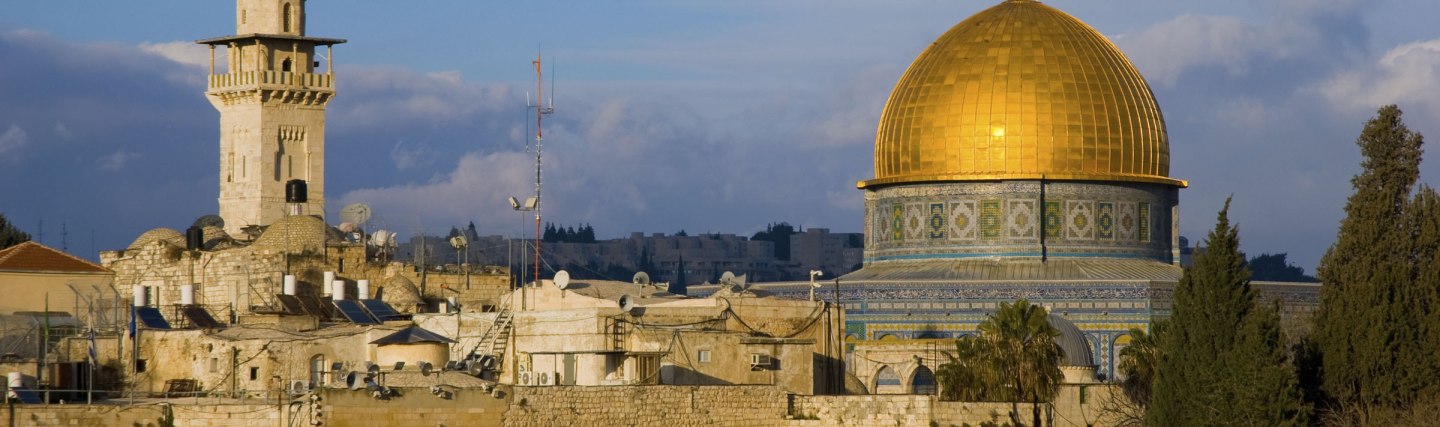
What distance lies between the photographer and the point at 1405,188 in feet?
115

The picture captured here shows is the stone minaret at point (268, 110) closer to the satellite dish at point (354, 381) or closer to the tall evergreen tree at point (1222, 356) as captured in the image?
the satellite dish at point (354, 381)

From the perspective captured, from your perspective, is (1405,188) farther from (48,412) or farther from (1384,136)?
(48,412)

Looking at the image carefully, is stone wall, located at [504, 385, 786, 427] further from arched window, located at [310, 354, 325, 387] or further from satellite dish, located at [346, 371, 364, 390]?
arched window, located at [310, 354, 325, 387]

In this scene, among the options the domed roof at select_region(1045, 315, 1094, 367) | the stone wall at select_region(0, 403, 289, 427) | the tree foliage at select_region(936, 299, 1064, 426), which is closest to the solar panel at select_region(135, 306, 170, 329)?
the stone wall at select_region(0, 403, 289, 427)

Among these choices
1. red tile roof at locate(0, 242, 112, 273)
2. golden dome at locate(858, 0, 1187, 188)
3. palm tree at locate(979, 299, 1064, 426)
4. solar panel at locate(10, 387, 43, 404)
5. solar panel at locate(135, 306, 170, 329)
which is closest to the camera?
solar panel at locate(10, 387, 43, 404)

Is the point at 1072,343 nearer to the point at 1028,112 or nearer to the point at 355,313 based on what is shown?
the point at 1028,112

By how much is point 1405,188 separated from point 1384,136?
640 mm

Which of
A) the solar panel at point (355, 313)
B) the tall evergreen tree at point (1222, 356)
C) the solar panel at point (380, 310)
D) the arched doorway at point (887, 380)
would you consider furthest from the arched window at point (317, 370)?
the arched doorway at point (887, 380)

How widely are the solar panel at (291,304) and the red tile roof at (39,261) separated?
557cm

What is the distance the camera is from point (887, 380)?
49.6m

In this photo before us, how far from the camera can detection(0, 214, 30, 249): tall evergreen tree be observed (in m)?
60.3

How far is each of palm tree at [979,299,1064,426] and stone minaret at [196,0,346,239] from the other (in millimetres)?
18941

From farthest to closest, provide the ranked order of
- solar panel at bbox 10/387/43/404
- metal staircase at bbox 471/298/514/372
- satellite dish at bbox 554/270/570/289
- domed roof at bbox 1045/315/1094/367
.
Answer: domed roof at bbox 1045/315/1094/367 < satellite dish at bbox 554/270/570/289 < metal staircase at bbox 471/298/514/372 < solar panel at bbox 10/387/43/404

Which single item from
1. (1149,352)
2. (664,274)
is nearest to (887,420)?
(1149,352)
